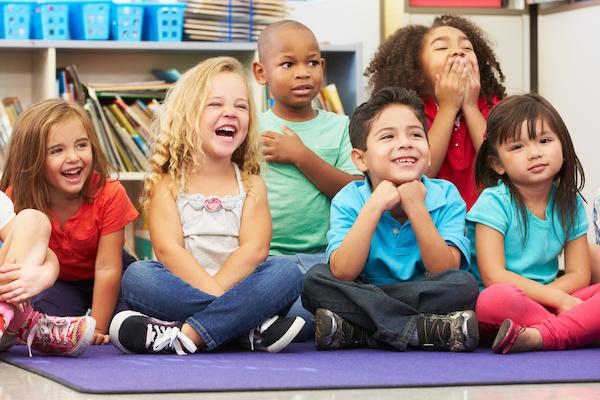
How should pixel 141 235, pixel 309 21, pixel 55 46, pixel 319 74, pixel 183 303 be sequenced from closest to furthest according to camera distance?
pixel 183 303
pixel 319 74
pixel 55 46
pixel 141 235
pixel 309 21

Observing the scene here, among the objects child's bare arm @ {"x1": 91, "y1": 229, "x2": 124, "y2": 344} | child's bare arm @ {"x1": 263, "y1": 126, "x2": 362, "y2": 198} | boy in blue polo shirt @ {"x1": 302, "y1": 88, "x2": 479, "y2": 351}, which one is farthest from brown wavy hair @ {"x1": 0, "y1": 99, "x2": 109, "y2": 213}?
boy in blue polo shirt @ {"x1": 302, "y1": 88, "x2": 479, "y2": 351}

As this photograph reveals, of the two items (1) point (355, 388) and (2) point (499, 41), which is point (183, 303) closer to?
(1) point (355, 388)

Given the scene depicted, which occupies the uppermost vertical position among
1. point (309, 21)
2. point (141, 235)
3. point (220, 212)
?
point (309, 21)

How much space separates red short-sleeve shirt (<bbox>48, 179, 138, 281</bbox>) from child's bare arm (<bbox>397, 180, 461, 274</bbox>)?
627 mm

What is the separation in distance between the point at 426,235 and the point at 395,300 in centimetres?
15

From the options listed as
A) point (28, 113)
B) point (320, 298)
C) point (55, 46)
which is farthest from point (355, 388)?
point (55, 46)

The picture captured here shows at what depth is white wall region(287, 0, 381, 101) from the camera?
3756 mm

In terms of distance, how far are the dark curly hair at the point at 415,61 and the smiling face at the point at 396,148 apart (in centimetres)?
54

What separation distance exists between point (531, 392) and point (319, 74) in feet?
4.25

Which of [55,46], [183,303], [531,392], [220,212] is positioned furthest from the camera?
[55,46]

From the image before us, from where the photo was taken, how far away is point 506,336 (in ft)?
6.54

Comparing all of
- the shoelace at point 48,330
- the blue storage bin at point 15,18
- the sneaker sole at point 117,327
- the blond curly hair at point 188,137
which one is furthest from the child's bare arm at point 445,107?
the blue storage bin at point 15,18

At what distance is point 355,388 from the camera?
163cm

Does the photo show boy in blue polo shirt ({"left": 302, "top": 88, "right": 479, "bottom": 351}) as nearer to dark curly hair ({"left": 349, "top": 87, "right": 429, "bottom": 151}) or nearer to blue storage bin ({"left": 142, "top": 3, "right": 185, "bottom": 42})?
dark curly hair ({"left": 349, "top": 87, "right": 429, "bottom": 151})
